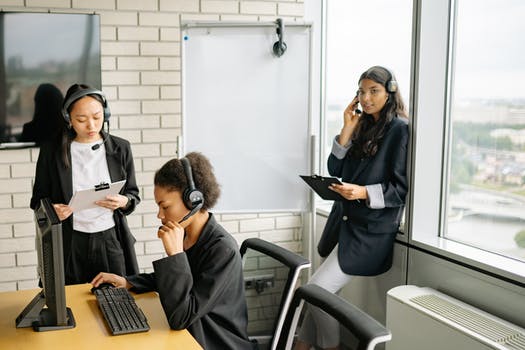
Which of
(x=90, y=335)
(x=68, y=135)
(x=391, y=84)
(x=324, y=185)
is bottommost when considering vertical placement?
(x=90, y=335)

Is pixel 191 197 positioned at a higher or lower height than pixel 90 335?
higher

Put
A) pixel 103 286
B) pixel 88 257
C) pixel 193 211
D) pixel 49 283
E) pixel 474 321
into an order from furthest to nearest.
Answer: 1. pixel 88 257
2. pixel 474 321
3. pixel 103 286
4. pixel 193 211
5. pixel 49 283

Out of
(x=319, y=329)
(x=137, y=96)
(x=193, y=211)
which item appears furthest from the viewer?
(x=137, y=96)

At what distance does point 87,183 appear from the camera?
248cm

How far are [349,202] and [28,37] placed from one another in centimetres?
196

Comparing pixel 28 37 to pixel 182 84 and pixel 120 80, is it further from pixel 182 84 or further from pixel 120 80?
pixel 182 84

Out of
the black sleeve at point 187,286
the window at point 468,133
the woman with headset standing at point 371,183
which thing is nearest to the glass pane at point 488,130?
the window at point 468,133

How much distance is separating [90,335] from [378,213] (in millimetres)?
1528

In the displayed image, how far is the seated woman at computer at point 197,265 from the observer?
167cm

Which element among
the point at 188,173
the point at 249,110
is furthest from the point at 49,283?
the point at 249,110

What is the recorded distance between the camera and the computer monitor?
1582 millimetres

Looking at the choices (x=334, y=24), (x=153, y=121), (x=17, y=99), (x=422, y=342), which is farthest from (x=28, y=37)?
(x=422, y=342)

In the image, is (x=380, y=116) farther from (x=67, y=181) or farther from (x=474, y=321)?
(x=67, y=181)

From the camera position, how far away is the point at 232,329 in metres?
1.79
